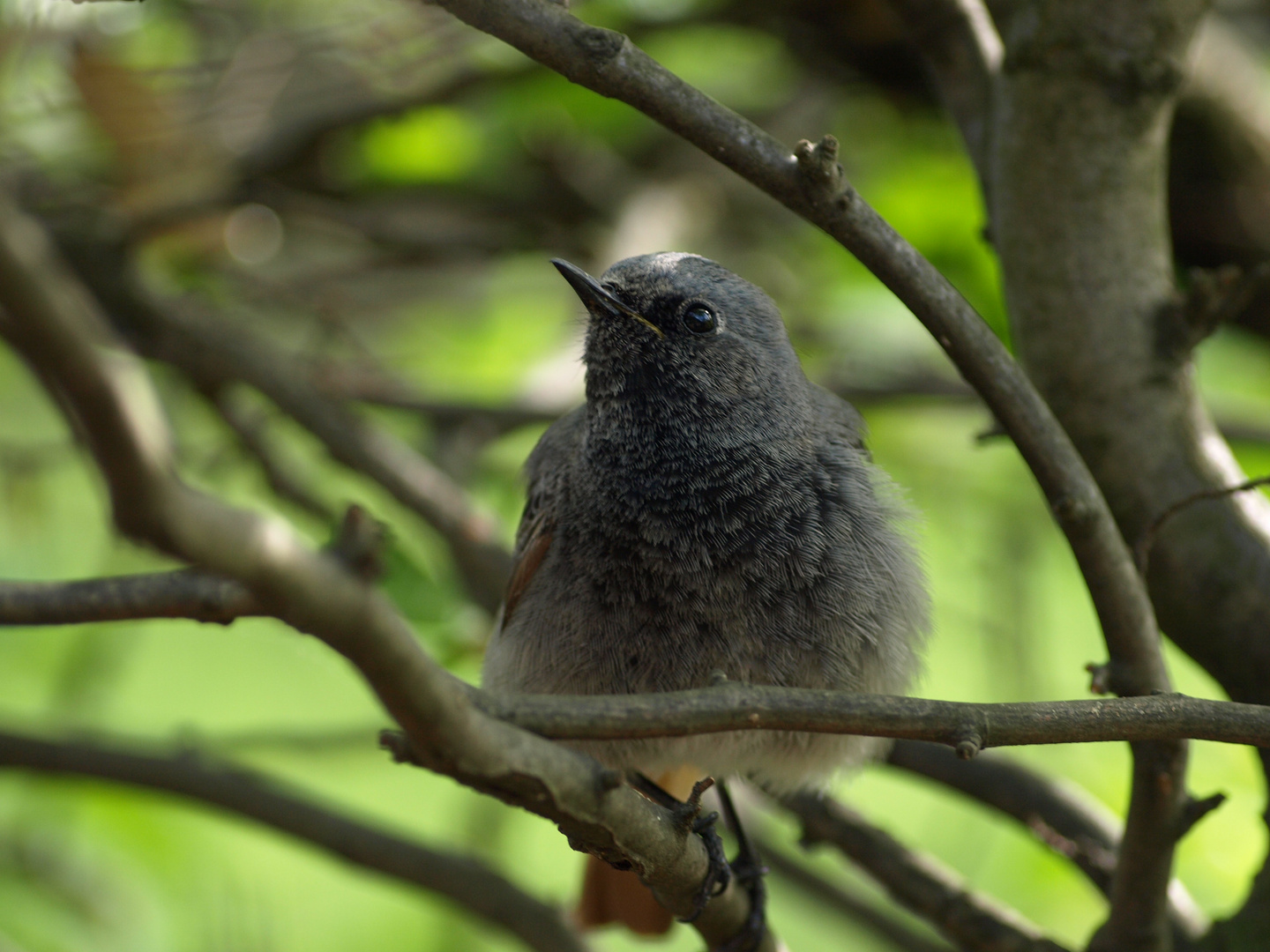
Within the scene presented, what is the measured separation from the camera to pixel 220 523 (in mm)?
1180

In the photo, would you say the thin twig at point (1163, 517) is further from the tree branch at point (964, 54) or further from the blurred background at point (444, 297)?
the blurred background at point (444, 297)

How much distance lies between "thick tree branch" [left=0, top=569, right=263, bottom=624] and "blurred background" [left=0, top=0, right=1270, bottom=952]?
2102 millimetres

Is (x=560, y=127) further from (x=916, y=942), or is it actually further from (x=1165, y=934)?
(x=1165, y=934)

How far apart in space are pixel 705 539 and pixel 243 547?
165cm

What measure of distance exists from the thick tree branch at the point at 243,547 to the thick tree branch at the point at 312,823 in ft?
6.45

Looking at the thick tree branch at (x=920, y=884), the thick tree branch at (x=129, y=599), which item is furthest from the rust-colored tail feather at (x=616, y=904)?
the thick tree branch at (x=129, y=599)

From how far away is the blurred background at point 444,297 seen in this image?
13.5 feet

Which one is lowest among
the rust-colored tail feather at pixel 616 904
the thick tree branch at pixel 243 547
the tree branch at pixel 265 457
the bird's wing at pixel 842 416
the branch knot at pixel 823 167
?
the thick tree branch at pixel 243 547

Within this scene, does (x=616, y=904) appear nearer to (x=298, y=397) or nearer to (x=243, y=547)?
(x=298, y=397)

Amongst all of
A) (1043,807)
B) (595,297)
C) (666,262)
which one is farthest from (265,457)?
(1043,807)

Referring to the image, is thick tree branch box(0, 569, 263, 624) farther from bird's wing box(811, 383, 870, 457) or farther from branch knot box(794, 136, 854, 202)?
bird's wing box(811, 383, 870, 457)

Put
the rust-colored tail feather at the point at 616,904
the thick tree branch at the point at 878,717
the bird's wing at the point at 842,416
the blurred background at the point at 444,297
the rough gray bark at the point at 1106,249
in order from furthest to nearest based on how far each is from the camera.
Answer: the blurred background at the point at 444,297 → the rust-colored tail feather at the point at 616,904 → the bird's wing at the point at 842,416 → the rough gray bark at the point at 1106,249 → the thick tree branch at the point at 878,717

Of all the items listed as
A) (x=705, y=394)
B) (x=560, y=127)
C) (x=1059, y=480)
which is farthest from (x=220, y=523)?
(x=560, y=127)

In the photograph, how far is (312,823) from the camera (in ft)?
11.3
